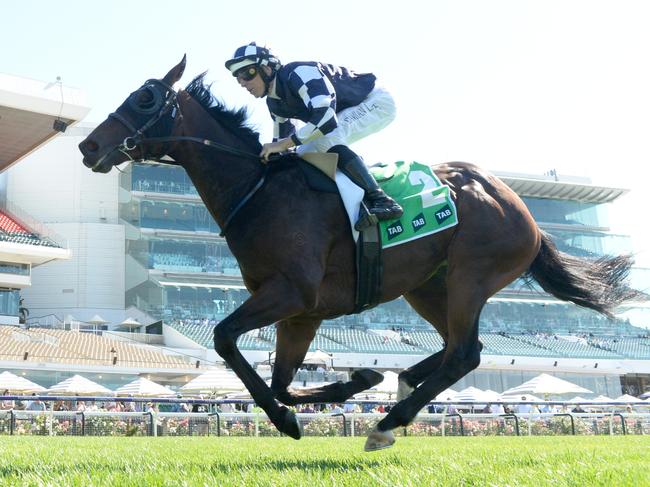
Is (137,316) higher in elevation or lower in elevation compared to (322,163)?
higher

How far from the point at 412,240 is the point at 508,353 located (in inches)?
1774

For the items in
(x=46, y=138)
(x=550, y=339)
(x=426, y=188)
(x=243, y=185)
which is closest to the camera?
(x=243, y=185)

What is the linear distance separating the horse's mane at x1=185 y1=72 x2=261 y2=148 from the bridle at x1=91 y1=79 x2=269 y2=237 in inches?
7.4

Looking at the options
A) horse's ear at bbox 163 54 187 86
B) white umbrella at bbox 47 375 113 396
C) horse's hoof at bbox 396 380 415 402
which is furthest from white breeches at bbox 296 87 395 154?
white umbrella at bbox 47 375 113 396

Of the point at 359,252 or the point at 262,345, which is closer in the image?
the point at 359,252

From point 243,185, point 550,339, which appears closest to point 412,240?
point 243,185

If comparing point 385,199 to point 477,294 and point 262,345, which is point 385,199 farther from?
point 262,345

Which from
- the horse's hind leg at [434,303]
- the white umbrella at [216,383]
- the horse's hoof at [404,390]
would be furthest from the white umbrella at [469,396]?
the horse's hoof at [404,390]

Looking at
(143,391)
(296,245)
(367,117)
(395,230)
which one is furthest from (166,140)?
(143,391)

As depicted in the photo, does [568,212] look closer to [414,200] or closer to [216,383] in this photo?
[216,383]

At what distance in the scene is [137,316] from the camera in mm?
55656

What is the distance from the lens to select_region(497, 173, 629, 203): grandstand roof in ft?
217

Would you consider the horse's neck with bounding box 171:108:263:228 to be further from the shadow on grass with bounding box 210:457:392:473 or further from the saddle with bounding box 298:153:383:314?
the shadow on grass with bounding box 210:457:392:473

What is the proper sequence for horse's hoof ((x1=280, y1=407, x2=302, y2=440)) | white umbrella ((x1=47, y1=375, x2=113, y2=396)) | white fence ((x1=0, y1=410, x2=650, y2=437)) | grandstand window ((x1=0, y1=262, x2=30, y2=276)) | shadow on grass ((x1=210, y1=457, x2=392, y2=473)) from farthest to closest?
grandstand window ((x1=0, y1=262, x2=30, y2=276)) → white umbrella ((x1=47, y1=375, x2=113, y2=396)) → white fence ((x1=0, y1=410, x2=650, y2=437)) → horse's hoof ((x1=280, y1=407, x2=302, y2=440)) → shadow on grass ((x1=210, y1=457, x2=392, y2=473))
